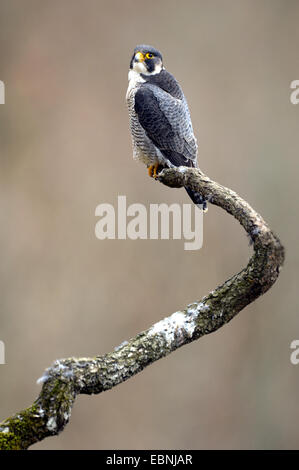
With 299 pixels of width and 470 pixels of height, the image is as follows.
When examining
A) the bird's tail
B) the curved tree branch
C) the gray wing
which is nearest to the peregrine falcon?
the gray wing

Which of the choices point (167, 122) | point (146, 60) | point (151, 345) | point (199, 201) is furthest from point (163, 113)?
point (151, 345)

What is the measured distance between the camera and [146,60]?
79.1 inches

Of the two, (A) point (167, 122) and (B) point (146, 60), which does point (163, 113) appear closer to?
(A) point (167, 122)

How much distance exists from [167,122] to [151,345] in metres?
1.07

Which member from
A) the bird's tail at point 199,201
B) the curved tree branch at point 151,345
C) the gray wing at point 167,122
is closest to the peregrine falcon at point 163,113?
the gray wing at point 167,122

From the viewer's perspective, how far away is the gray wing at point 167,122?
2.11m

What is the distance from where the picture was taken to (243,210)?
141 centimetres

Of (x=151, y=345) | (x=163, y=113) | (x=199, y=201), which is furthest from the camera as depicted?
(x=163, y=113)

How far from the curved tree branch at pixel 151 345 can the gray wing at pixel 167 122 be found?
0.62 metres

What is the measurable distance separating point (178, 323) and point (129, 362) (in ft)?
0.54

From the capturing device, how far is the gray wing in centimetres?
211

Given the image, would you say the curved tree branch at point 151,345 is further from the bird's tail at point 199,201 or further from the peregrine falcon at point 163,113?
the peregrine falcon at point 163,113

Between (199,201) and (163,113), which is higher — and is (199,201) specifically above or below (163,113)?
below
